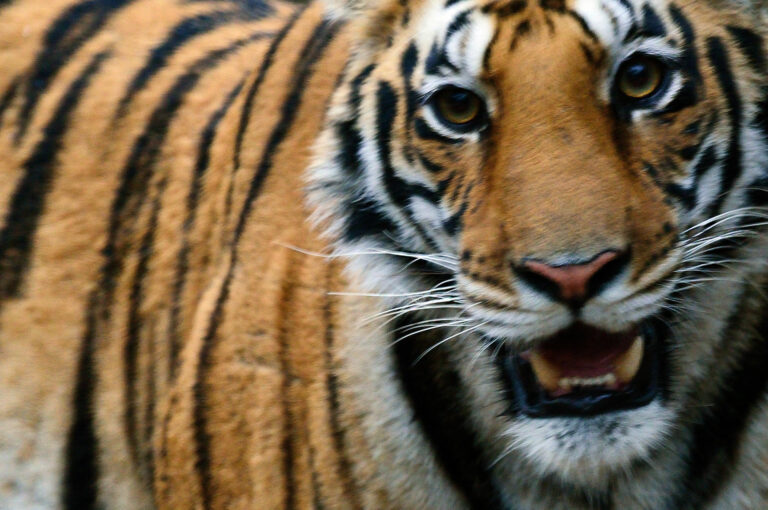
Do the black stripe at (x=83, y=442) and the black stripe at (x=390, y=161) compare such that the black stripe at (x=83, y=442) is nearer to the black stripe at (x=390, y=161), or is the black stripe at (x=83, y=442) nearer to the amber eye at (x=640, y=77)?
the black stripe at (x=390, y=161)

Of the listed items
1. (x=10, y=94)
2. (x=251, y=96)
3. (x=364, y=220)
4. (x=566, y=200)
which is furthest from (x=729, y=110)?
(x=10, y=94)

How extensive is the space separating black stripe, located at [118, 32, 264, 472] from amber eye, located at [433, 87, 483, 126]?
88cm

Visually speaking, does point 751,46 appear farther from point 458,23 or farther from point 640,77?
point 458,23

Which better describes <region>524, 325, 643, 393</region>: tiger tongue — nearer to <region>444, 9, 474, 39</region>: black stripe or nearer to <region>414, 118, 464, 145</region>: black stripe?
<region>414, 118, 464, 145</region>: black stripe

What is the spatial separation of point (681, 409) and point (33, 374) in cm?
132

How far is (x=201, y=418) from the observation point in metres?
2.04

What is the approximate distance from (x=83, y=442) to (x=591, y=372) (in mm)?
1207

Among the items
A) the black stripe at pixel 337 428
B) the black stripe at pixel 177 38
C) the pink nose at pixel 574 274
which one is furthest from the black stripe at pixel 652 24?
the black stripe at pixel 177 38

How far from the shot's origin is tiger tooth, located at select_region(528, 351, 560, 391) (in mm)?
1598

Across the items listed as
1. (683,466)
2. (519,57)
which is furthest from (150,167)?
(683,466)

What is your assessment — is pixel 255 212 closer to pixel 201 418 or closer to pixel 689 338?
pixel 201 418

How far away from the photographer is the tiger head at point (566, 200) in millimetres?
1474

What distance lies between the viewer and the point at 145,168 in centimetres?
241

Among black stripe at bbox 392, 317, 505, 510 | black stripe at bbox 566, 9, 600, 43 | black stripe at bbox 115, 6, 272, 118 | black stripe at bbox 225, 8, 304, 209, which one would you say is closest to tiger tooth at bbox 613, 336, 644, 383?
black stripe at bbox 392, 317, 505, 510
